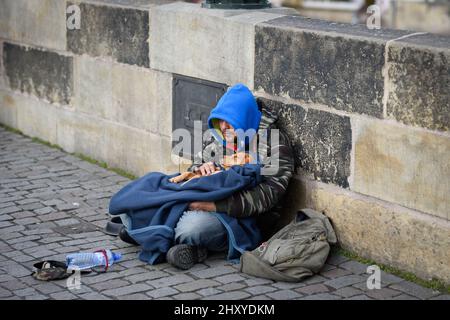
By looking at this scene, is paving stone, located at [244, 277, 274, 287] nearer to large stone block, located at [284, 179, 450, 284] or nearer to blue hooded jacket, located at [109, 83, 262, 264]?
blue hooded jacket, located at [109, 83, 262, 264]

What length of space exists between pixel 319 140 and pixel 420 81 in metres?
0.89

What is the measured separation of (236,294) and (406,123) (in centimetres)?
133

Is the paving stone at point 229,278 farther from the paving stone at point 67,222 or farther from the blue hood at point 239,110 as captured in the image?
the paving stone at point 67,222

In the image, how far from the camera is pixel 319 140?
6.09 meters

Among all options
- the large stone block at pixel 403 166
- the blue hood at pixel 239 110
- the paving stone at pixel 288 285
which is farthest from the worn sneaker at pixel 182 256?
the large stone block at pixel 403 166

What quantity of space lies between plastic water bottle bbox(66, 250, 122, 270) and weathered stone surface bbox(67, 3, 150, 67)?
2071 millimetres

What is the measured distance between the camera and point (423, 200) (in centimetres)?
546

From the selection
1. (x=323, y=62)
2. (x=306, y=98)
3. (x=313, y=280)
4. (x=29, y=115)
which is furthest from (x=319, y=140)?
(x=29, y=115)

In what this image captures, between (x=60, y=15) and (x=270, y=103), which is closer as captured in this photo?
(x=270, y=103)

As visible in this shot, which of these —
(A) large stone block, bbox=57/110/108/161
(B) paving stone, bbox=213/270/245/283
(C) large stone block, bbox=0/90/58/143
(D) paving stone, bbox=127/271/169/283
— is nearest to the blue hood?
(B) paving stone, bbox=213/270/245/283

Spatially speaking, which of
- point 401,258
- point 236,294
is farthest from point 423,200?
point 236,294

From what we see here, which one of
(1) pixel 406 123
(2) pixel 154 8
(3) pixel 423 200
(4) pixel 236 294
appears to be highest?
(2) pixel 154 8

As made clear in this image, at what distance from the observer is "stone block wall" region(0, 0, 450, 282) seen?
5.44m
